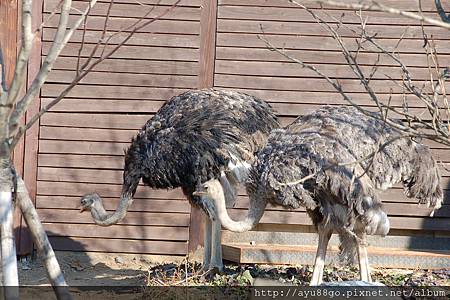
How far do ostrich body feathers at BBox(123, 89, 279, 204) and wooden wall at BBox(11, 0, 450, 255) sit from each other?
1023 millimetres

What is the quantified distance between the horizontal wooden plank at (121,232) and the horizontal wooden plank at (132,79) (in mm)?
1373

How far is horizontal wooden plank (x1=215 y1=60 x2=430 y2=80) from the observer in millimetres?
8586

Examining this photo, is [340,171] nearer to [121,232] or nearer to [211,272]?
[211,272]

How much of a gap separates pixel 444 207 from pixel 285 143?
2546 mm

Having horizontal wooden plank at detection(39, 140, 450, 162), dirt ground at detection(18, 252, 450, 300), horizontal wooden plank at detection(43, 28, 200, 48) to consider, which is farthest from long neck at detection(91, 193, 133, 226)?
horizontal wooden plank at detection(43, 28, 200, 48)

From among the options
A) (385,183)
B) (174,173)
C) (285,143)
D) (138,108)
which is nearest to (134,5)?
(138,108)

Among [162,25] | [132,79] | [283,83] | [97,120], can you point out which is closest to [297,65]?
[283,83]

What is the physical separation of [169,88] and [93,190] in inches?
48.4

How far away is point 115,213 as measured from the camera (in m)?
7.82

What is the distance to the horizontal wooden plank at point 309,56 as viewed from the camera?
8.57 metres

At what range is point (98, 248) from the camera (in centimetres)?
875

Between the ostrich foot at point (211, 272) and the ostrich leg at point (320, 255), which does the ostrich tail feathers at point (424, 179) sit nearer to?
the ostrich leg at point (320, 255)

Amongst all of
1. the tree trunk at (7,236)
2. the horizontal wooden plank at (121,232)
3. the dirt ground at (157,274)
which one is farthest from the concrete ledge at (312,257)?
the tree trunk at (7,236)

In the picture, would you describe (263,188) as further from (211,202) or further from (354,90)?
(354,90)
